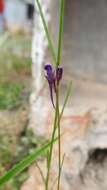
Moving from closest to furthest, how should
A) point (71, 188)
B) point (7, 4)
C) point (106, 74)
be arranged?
point (71, 188)
point (106, 74)
point (7, 4)

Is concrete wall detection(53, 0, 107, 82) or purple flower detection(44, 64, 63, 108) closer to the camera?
purple flower detection(44, 64, 63, 108)

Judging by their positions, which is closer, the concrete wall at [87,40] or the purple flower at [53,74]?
the purple flower at [53,74]

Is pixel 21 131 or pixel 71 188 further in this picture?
pixel 21 131

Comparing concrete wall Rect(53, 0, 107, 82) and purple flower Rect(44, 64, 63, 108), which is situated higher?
purple flower Rect(44, 64, 63, 108)

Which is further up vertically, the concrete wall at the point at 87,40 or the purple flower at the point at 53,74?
the purple flower at the point at 53,74

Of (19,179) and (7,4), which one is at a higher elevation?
(19,179)

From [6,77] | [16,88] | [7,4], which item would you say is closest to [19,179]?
[16,88]

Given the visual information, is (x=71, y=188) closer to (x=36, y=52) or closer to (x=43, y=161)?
(x=43, y=161)

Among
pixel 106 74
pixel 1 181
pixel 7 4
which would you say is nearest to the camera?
pixel 1 181
